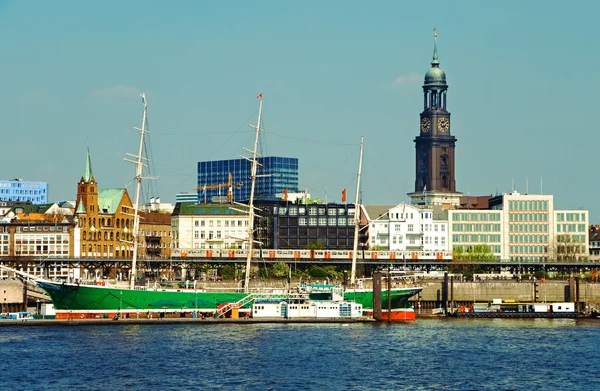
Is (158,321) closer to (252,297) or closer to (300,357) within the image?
(252,297)

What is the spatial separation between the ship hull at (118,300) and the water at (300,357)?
25.5 ft

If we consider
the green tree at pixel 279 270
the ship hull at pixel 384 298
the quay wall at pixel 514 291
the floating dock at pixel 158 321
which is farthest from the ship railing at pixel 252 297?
the green tree at pixel 279 270

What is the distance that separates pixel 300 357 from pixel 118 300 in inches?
1580

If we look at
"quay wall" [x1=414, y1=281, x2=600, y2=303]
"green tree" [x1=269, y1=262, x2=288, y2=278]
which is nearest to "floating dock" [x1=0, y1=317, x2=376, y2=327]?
"quay wall" [x1=414, y1=281, x2=600, y2=303]

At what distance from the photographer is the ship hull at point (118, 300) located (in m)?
137

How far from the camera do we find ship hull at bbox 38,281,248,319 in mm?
137125

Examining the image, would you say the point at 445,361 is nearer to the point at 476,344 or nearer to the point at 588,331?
the point at 476,344

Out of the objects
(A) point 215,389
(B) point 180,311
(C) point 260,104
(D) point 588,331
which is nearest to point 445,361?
(A) point 215,389

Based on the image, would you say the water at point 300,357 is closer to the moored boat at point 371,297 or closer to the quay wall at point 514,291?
the moored boat at point 371,297

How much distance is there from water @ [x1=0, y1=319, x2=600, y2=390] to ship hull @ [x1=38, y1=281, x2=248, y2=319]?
7776 mm

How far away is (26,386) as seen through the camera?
87312 millimetres

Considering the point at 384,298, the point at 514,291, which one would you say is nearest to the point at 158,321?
the point at 384,298

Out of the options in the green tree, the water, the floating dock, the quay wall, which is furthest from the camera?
the green tree

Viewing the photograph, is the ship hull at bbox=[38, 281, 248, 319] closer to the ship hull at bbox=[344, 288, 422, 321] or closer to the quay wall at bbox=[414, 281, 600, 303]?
the ship hull at bbox=[344, 288, 422, 321]
